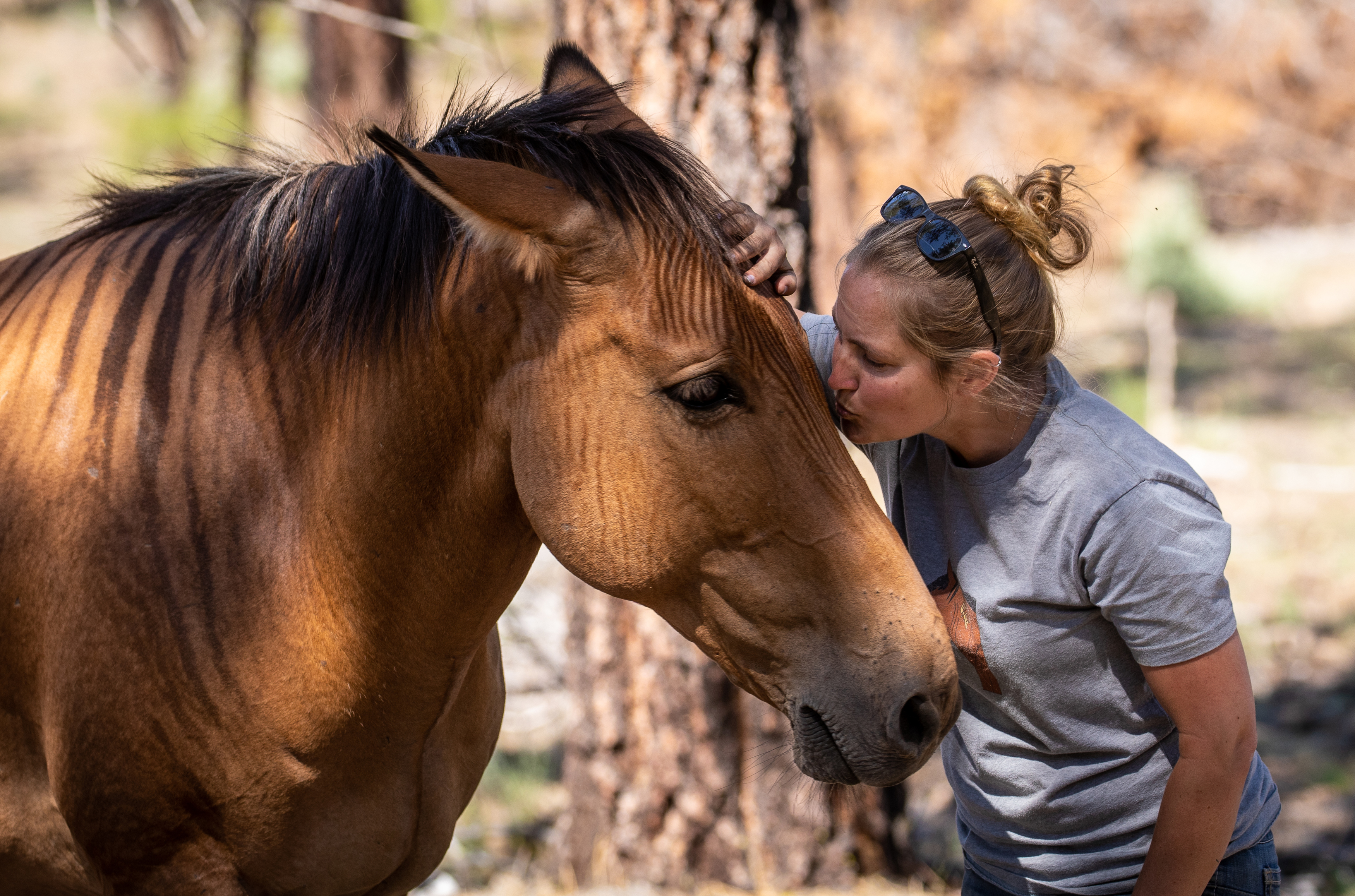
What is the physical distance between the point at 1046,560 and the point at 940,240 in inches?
22.3

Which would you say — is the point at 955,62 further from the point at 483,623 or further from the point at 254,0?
the point at 483,623

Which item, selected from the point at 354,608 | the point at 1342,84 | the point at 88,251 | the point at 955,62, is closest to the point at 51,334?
the point at 88,251

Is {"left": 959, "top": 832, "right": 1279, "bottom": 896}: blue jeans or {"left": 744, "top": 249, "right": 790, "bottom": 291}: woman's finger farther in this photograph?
{"left": 959, "top": 832, "right": 1279, "bottom": 896}: blue jeans

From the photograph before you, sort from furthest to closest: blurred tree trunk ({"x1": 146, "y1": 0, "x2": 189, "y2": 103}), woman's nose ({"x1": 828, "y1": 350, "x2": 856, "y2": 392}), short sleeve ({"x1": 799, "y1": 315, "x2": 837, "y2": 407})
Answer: blurred tree trunk ({"x1": 146, "y1": 0, "x2": 189, "y2": 103}) → short sleeve ({"x1": 799, "y1": 315, "x2": 837, "y2": 407}) → woman's nose ({"x1": 828, "y1": 350, "x2": 856, "y2": 392})

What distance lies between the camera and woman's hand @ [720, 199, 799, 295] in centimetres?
163

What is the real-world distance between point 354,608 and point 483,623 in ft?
0.71

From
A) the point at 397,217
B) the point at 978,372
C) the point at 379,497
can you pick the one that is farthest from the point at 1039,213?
the point at 379,497

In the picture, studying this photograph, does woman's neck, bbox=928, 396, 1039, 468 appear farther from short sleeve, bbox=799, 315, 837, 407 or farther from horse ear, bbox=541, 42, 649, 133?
horse ear, bbox=541, 42, 649, 133

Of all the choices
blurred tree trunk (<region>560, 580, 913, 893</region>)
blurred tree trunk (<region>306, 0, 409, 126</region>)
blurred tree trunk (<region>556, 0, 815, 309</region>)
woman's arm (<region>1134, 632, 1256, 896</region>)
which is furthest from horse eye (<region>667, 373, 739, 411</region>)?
blurred tree trunk (<region>306, 0, 409, 126</region>)

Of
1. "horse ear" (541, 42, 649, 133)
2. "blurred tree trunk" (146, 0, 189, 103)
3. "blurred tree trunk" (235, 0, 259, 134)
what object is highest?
"blurred tree trunk" (146, 0, 189, 103)

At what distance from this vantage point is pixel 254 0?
5500mm

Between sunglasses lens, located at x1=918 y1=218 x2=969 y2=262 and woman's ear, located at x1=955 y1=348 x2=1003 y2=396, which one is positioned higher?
sunglasses lens, located at x1=918 y1=218 x2=969 y2=262

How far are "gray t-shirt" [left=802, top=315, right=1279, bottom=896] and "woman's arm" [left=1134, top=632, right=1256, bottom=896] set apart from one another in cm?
4

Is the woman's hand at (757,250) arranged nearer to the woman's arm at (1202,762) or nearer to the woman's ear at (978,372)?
the woman's ear at (978,372)
